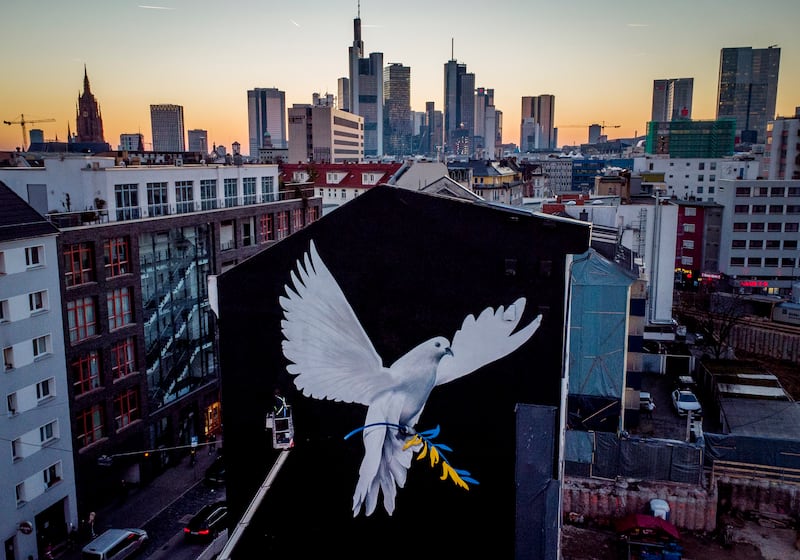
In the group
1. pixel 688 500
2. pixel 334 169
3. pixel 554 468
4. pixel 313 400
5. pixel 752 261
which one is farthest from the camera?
pixel 334 169

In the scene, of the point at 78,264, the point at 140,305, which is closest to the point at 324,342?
the point at 78,264

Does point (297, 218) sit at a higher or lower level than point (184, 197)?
lower

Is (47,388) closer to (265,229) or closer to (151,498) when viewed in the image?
(151,498)

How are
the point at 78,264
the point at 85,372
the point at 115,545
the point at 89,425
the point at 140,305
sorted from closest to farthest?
the point at 115,545, the point at 78,264, the point at 85,372, the point at 89,425, the point at 140,305

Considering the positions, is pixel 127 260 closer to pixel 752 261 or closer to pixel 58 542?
pixel 58 542

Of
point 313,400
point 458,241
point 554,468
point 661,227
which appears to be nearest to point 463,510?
point 554,468

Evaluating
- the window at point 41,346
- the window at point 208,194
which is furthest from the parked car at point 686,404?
the window at point 41,346

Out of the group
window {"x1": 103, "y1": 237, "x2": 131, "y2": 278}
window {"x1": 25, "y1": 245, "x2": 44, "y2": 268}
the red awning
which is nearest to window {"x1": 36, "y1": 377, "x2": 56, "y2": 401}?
window {"x1": 25, "y1": 245, "x2": 44, "y2": 268}
